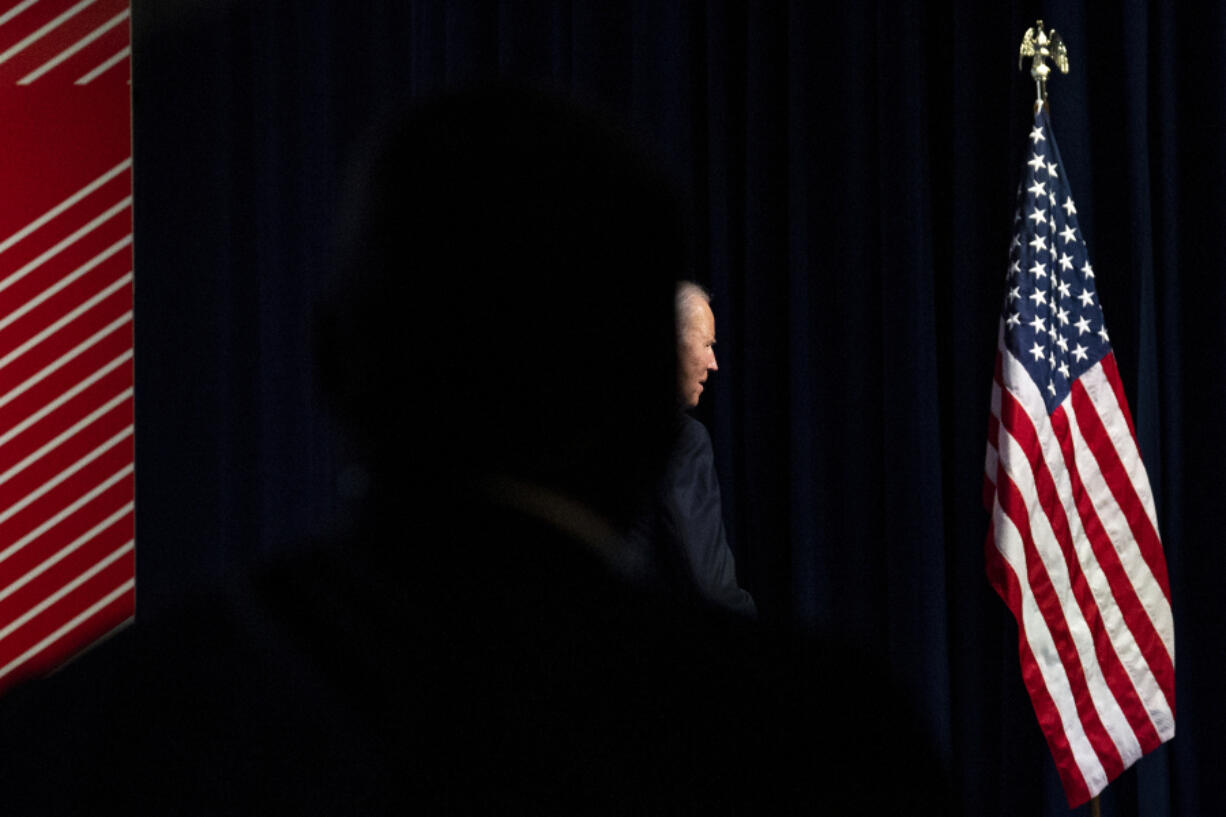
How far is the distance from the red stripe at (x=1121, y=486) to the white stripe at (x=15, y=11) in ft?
11.5

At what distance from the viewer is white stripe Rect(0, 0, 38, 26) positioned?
164 inches

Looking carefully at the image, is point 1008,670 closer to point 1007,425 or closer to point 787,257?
point 1007,425

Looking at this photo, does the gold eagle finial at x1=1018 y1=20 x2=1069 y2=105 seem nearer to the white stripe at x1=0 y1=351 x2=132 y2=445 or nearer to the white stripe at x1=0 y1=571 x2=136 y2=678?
the white stripe at x1=0 y1=351 x2=132 y2=445

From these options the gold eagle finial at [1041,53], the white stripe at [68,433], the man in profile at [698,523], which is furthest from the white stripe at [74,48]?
the gold eagle finial at [1041,53]

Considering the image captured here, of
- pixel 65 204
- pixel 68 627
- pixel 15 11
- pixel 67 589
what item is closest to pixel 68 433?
pixel 67 589

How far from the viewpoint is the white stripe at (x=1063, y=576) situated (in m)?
3.19

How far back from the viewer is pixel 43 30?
424 cm

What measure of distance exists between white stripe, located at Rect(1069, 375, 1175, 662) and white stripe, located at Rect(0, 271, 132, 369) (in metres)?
3.15

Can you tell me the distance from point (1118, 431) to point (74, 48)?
3.48 m

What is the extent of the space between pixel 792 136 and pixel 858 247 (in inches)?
14.7

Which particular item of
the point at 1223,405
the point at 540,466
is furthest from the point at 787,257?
the point at 540,466

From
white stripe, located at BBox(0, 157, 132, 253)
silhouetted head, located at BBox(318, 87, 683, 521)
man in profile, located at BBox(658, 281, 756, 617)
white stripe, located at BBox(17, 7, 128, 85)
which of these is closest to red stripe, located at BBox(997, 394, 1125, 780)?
man in profile, located at BBox(658, 281, 756, 617)

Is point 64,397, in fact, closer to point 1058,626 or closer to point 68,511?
point 68,511

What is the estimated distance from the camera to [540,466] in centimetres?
63
